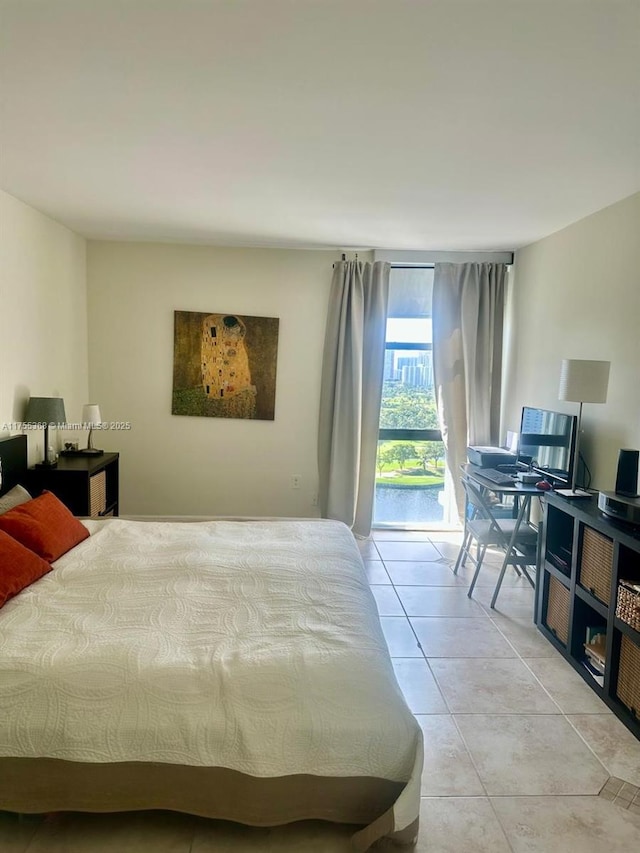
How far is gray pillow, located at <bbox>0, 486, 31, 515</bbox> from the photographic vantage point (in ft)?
9.09

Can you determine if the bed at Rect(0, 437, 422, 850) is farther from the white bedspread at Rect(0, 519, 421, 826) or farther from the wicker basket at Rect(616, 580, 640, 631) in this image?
the wicker basket at Rect(616, 580, 640, 631)

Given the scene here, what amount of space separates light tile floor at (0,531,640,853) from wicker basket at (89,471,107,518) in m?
2.05

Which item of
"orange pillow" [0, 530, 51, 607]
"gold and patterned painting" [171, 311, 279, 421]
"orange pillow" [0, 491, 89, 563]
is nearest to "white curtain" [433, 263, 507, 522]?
"gold and patterned painting" [171, 311, 279, 421]

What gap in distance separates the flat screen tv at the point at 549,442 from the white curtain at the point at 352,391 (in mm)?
1248

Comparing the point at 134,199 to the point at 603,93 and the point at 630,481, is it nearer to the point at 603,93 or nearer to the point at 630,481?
the point at 603,93

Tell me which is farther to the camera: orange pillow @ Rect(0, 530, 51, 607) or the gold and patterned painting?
the gold and patterned painting

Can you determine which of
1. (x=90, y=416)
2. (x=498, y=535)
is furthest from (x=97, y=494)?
(x=498, y=535)

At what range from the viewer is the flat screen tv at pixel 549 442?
3.41 metres

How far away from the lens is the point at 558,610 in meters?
3.02

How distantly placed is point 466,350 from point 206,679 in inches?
146

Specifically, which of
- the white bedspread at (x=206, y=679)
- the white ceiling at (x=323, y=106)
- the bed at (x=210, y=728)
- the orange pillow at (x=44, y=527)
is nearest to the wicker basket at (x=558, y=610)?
the white bedspread at (x=206, y=679)

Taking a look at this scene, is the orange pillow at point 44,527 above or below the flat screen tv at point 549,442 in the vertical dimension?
below

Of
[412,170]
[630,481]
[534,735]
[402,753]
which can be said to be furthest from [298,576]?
[412,170]

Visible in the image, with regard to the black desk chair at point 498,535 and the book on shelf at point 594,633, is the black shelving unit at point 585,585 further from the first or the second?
the black desk chair at point 498,535
